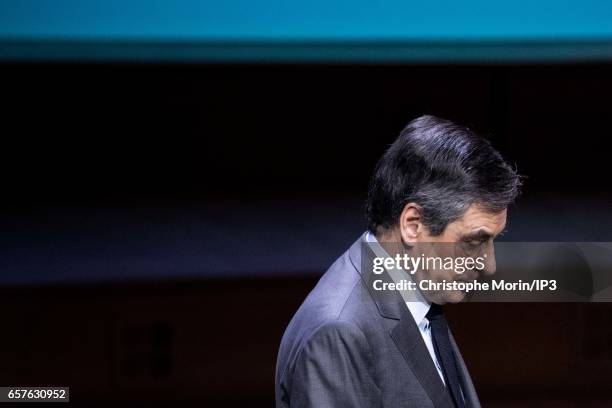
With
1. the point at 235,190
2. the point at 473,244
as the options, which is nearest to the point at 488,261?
the point at 473,244

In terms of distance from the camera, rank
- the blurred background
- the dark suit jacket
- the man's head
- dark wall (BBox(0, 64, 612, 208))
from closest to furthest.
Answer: the dark suit jacket, the man's head, the blurred background, dark wall (BBox(0, 64, 612, 208))

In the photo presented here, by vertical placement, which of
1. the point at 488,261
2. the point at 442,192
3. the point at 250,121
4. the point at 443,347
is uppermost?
the point at 250,121

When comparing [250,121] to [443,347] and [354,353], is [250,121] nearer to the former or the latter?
[443,347]

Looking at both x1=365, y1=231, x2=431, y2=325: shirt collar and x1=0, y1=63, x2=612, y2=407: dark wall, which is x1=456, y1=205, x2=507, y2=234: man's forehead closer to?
x1=365, y1=231, x2=431, y2=325: shirt collar

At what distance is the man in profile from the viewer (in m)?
1.09

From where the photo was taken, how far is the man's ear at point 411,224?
1.24 meters

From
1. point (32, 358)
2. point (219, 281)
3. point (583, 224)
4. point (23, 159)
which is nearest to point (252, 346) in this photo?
point (219, 281)

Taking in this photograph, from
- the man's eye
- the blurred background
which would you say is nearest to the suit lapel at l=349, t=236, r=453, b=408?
the man's eye

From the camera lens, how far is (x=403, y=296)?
1.24m

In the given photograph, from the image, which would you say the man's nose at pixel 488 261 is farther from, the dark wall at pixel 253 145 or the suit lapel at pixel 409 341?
the dark wall at pixel 253 145

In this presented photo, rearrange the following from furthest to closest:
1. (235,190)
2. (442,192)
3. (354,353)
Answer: (235,190)
(442,192)
(354,353)

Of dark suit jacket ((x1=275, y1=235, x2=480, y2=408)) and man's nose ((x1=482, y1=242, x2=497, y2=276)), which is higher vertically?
man's nose ((x1=482, y1=242, x2=497, y2=276))

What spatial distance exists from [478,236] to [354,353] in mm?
289

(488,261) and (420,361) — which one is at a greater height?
(488,261)
